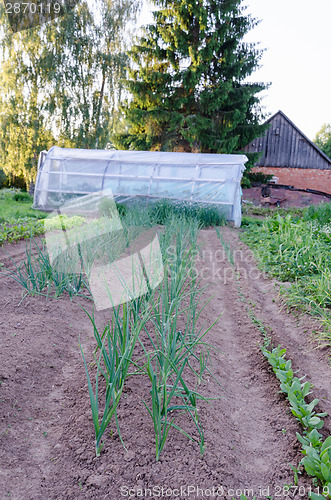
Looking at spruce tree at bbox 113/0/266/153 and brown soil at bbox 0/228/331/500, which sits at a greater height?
spruce tree at bbox 113/0/266/153

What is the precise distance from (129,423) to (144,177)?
741cm

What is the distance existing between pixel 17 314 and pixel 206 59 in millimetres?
13104

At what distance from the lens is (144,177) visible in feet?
27.6

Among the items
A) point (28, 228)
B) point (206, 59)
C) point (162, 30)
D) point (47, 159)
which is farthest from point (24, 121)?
point (28, 228)

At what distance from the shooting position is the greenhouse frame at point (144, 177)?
7.97m

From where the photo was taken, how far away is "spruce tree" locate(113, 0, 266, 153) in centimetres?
1274

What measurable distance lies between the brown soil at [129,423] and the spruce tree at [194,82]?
11319 millimetres

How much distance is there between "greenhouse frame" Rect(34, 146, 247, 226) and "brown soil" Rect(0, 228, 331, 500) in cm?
569
